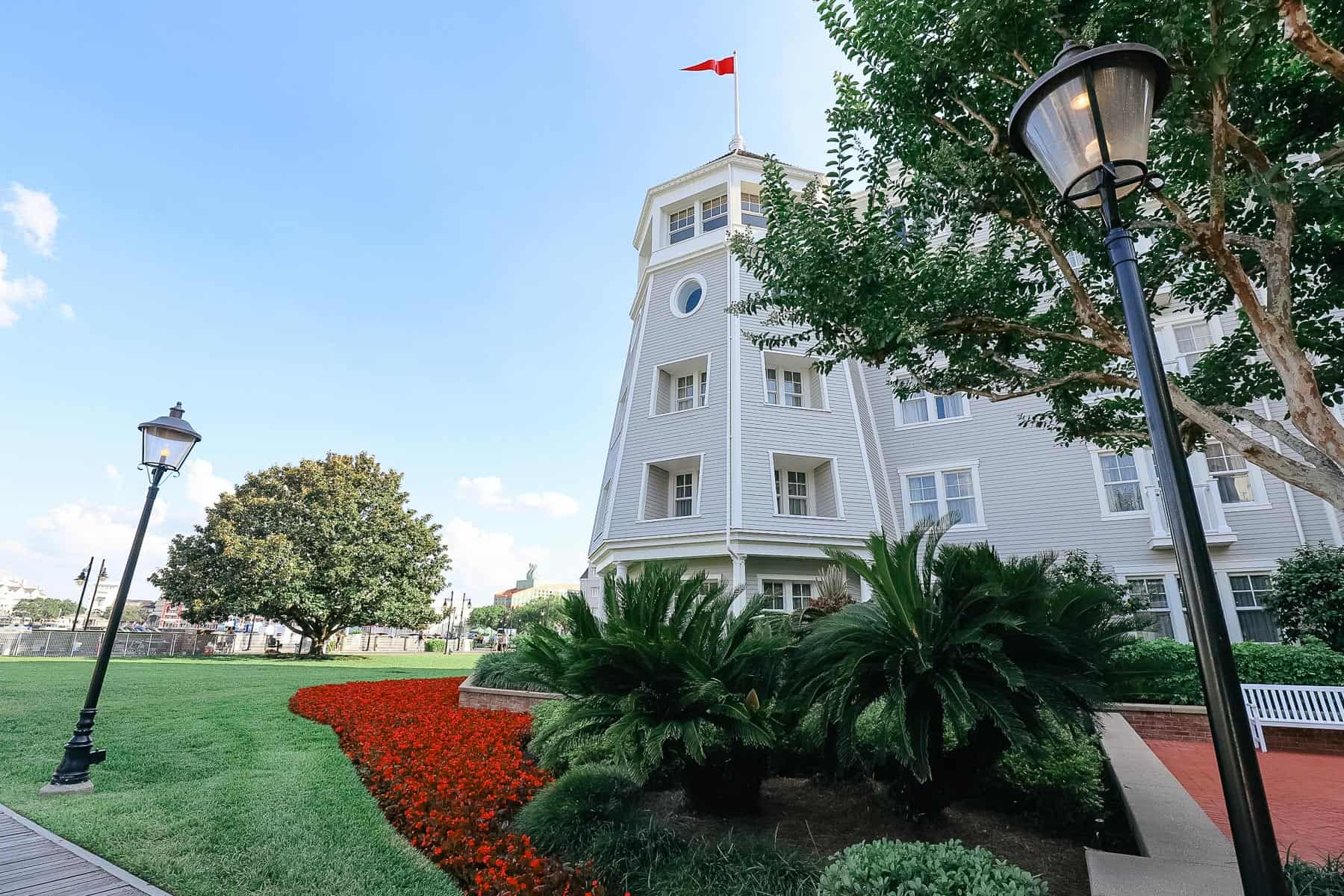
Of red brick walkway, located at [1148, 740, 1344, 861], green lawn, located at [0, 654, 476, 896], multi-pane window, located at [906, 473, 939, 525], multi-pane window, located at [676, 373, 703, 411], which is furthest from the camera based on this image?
multi-pane window, located at [676, 373, 703, 411]

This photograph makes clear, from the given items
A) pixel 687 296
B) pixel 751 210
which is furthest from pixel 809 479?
pixel 751 210

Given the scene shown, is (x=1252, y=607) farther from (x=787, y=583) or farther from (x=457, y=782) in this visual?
(x=457, y=782)

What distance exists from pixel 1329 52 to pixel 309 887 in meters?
8.13

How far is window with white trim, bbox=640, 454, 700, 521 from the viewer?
607 inches

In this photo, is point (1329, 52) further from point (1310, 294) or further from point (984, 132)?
point (1310, 294)

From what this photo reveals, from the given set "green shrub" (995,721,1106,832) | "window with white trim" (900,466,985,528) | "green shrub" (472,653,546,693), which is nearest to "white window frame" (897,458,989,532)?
"window with white trim" (900,466,985,528)

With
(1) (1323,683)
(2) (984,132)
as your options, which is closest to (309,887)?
(2) (984,132)

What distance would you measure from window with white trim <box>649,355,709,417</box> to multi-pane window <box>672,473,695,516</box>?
1858 mm

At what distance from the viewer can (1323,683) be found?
8.40 meters

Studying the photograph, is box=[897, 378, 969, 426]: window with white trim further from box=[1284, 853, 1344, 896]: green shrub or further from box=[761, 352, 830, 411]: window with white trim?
box=[1284, 853, 1344, 896]: green shrub

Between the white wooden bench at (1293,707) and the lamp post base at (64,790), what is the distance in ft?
44.4

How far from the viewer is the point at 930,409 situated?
54.6ft

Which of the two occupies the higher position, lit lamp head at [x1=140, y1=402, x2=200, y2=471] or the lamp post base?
lit lamp head at [x1=140, y1=402, x2=200, y2=471]

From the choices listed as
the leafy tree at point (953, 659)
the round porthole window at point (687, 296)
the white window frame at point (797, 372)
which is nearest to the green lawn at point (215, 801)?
the leafy tree at point (953, 659)
